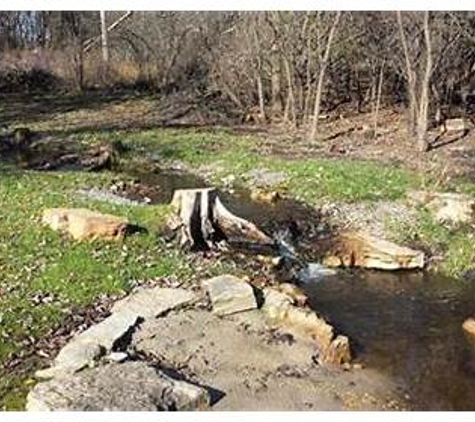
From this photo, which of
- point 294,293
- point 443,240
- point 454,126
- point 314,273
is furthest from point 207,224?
point 454,126

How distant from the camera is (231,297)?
8438mm

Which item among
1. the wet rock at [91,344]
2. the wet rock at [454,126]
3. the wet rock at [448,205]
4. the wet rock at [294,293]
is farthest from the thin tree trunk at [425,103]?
the wet rock at [91,344]

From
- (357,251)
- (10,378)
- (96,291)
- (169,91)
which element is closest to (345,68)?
(169,91)

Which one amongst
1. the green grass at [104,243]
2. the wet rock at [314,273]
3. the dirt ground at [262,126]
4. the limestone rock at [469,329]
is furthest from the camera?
the dirt ground at [262,126]

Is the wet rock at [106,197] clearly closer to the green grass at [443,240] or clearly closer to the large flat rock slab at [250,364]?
the green grass at [443,240]

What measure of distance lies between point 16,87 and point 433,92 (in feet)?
49.9

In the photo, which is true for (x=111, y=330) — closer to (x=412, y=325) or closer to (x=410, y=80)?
(x=412, y=325)

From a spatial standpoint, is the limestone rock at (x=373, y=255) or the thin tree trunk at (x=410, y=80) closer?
the limestone rock at (x=373, y=255)

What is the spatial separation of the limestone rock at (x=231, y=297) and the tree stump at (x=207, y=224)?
177cm

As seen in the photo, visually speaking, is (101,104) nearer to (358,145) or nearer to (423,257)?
(358,145)

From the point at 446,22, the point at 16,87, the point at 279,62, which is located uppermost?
the point at 446,22

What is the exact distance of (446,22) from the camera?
58.1 feet

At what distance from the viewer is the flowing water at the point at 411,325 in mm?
7363

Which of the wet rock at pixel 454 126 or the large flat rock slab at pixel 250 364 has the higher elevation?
the large flat rock slab at pixel 250 364
